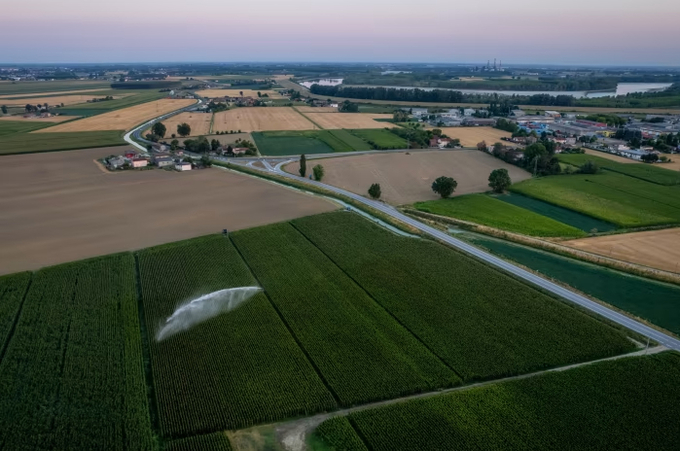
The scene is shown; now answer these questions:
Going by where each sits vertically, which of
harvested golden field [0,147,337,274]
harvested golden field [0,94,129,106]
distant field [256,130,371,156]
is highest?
harvested golden field [0,94,129,106]

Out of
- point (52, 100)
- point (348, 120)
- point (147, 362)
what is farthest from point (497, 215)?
point (52, 100)

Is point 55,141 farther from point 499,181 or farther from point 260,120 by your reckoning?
point 499,181

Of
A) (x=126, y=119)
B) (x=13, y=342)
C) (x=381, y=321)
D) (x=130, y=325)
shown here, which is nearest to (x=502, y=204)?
(x=381, y=321)

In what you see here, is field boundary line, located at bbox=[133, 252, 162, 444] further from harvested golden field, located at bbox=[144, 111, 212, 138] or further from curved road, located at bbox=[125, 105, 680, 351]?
harvested golden field, located at bbox=[144, 111, 212, 138]

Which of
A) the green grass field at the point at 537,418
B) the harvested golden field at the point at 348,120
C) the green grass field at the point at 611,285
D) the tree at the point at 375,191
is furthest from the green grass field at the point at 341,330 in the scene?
the harvested golden field at the point at 348,120

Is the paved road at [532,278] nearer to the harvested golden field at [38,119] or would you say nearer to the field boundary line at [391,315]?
the field boundary line at [391,315]

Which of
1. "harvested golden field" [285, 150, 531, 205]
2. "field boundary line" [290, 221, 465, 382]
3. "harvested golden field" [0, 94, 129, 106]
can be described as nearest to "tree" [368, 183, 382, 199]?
"harvested golden field" [285, 150, 531, 205]

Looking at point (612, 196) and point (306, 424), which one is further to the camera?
point (612, 196)
